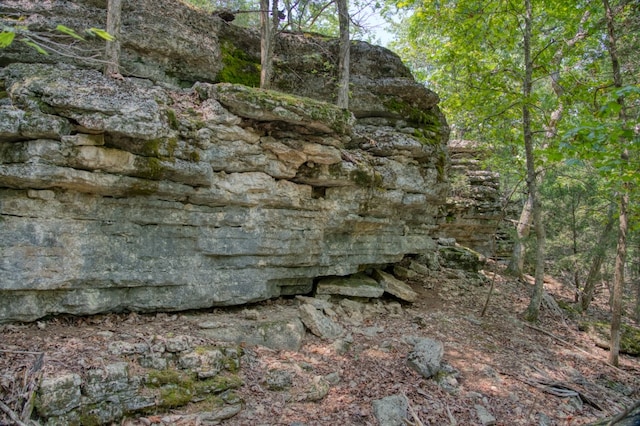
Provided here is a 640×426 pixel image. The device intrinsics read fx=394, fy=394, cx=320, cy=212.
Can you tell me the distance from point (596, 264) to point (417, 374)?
9965mm

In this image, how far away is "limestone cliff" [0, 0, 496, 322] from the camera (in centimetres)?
604

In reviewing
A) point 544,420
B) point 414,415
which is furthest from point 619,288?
point 414,415

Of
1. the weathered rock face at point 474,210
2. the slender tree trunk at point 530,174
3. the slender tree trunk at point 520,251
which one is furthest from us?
the weathered rock face at point 474,210

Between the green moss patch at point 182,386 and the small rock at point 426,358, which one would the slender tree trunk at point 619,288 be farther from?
the green moss patch at point 182,386

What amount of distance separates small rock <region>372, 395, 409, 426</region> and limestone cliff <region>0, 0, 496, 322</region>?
11.0ft

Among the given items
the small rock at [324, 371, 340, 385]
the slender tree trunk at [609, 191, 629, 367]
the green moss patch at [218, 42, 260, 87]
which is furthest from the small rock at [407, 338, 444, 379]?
the green moss patch at [218, 42, 260, 87]

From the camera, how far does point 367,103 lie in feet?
36.3

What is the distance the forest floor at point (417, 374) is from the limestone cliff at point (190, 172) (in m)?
0.71

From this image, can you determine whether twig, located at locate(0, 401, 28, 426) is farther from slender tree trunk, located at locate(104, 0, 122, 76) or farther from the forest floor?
slender tree trunk, located at locate(104, 0, 122, 76)

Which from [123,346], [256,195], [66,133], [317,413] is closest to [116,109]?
[66,133]

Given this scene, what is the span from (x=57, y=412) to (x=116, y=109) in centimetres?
425

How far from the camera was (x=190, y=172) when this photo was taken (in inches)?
275

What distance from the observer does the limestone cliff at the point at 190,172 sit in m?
6.04

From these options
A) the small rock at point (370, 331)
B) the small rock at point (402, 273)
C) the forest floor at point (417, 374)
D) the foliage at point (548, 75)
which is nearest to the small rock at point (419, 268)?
the small rock at point (402, 273)
